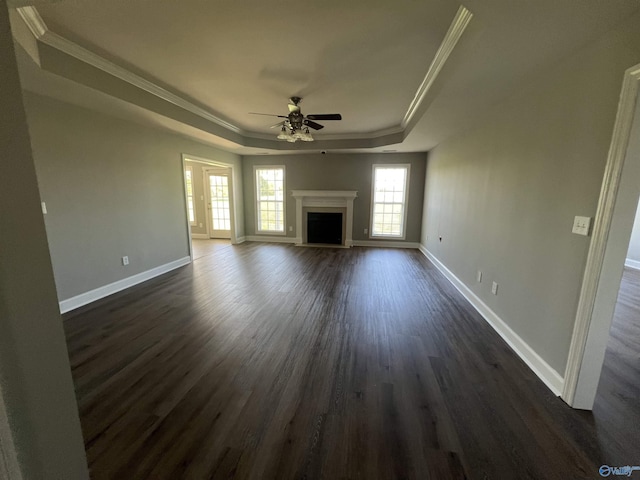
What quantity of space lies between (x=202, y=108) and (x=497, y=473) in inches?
199

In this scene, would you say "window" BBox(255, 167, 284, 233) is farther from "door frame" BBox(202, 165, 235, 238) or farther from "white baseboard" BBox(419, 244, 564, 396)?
"white baseboard" BBox(419, 244, 564, 396)

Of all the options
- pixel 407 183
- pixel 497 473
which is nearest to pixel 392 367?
pixel 497 473

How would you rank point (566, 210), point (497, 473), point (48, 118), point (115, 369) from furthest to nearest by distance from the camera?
point (48, 118), point (115, 369), point (566, 210), point (497, 473)

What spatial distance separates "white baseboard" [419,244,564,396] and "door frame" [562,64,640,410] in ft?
0.34

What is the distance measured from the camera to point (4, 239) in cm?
60

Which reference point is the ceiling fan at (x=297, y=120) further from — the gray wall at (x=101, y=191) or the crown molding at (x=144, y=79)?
the gray wall at (x=101, y=191)

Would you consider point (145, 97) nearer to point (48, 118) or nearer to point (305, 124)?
point (48, 118)

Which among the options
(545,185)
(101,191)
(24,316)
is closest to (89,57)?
(101,191)

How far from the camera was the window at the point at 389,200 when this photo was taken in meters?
6.45

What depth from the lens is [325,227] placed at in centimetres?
681

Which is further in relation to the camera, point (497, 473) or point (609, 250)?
point (609, 250)

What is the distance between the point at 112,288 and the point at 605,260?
503cm

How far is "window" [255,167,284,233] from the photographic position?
7000 millimetres

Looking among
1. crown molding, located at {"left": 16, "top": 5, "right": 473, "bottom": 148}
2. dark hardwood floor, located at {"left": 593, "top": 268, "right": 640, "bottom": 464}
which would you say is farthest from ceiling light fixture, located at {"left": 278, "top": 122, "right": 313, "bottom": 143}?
dark hardwood floor, located at {"left": 593, "top": 268, "right": 640, "bottom": 464}
